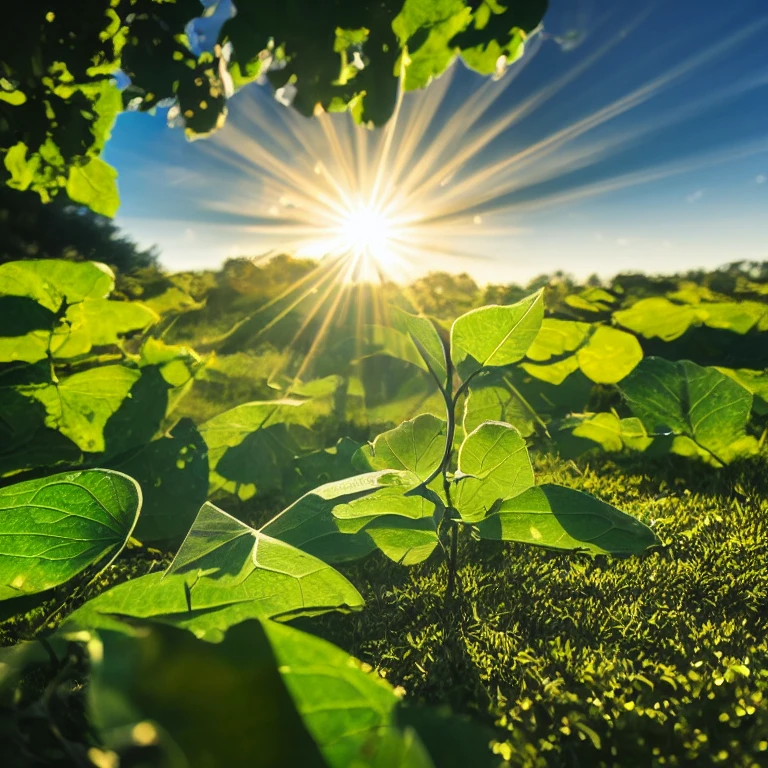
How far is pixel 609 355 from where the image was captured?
1.95 meters

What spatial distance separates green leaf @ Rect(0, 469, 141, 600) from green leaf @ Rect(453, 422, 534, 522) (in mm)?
467

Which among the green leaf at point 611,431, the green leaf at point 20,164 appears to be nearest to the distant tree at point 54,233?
the green leaf at point 20,164

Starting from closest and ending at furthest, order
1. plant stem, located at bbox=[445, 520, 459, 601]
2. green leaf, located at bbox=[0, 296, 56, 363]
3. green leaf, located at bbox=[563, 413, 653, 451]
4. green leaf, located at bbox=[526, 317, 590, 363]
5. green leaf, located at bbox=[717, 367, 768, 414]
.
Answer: plant stem, located at bbox=[445, 520, 459, 601] < green leaf, located at bbox=[0, 296, 56, 363] < green leaf, located at bbox=[563, 413, 653, 451] < green leaf, located at bbox=[717, 367, 768, 414] < green leaf, located at bbox=[526, 317, 590, 363]

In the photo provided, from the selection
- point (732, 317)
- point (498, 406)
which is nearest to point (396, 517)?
point (498, 406)

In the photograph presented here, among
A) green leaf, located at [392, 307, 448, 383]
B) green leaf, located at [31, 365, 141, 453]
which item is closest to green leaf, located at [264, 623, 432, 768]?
green leaf, located at [392, 307, 448, 383]

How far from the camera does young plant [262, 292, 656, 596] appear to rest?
719 mm

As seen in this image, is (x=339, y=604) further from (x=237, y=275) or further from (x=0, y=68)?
(x=237, y=275)

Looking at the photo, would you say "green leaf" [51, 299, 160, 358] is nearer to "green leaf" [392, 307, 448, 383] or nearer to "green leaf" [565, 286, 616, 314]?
"green leaf" [392, 307, 448, 383]

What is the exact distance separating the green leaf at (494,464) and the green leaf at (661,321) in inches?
73.1

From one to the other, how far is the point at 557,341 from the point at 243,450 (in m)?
1.26

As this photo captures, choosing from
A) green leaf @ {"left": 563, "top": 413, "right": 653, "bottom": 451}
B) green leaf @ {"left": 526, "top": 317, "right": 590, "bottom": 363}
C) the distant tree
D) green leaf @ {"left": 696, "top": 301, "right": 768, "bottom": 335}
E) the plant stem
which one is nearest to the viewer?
the plant stem

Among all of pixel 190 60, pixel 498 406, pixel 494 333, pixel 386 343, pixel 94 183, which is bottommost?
pixel 498 406

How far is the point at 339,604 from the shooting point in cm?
62

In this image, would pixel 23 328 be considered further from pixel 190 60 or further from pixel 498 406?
pixel 190 60
